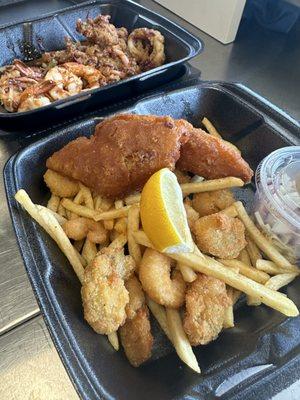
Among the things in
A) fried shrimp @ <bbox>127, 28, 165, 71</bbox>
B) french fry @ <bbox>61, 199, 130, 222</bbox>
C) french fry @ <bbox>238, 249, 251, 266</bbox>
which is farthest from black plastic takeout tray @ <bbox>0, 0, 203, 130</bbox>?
french fry @ <bbox>238, 249, 251, 266</bbox>

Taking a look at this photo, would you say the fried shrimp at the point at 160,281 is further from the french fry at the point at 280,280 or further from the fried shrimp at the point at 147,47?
the fried shrimp at the point at 147,47

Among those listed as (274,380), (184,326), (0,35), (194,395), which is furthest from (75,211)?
(0,35)

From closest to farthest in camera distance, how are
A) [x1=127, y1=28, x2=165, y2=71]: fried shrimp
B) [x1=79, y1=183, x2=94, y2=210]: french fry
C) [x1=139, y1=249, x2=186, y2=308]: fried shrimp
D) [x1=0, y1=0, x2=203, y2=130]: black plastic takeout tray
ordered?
1. [x1=139, y1=249, x2=186, y2=308]: fried shrimp
2. [x1=79, y1=183, x2=94, y2=210]: french fry
3. [x1=0, y1=0, x2=203, y2=130]: black plastic takeout tray
4. [x1=127, y1=28, x2=165, y2=71]: fried shrimp

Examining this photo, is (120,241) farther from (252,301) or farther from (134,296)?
(252,301)

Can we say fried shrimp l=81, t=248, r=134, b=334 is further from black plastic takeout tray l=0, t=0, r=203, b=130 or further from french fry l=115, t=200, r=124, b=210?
black plastic takeout tray l=0, t=0, r=203, b=130

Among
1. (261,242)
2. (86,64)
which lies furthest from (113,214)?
(86,64)

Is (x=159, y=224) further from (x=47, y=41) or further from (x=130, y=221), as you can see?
(x=47, y=41)
